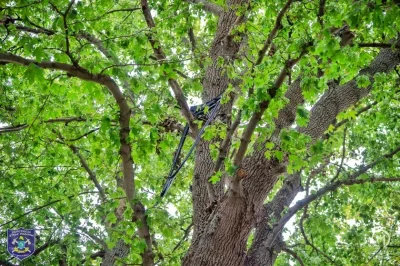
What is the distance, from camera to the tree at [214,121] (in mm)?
4688

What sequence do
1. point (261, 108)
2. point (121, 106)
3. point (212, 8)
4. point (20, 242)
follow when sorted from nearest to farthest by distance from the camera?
point (261, 108) → point (121, 106) → point (20, 242) → point (212, 8)

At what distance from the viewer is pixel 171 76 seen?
5230 millimetres

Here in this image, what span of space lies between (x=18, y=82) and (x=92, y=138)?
2.94 m

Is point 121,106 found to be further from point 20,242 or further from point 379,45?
point 20,242

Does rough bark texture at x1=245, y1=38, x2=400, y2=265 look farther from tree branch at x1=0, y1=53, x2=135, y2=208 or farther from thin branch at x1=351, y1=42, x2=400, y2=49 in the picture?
tree branch at x1=0, y1=53, x2=135, y2=208

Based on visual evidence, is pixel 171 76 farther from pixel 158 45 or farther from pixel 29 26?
pixel 29 26

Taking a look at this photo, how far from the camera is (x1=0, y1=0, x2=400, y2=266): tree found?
4.69m

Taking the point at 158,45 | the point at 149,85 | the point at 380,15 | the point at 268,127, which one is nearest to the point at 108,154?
the point at 149,85

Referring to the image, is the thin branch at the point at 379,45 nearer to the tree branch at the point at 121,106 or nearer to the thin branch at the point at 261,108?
the thin branch at the point at 261,108

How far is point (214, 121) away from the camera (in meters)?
5.37

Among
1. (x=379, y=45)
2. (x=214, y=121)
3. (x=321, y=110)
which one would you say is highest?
(x=379, y=45)

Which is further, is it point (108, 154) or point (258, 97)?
point (108, 154)

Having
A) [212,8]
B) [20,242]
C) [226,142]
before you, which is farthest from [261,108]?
[20,242]

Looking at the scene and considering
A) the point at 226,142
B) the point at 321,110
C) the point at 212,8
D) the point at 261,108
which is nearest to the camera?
the point at 261,108
